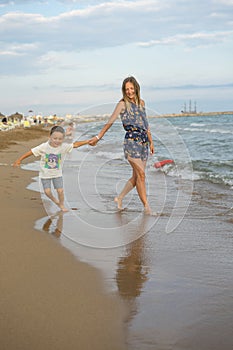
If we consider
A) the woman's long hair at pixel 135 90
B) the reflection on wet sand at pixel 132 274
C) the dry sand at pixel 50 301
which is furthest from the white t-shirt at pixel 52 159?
the reflection on wet sand at pixel 132 274

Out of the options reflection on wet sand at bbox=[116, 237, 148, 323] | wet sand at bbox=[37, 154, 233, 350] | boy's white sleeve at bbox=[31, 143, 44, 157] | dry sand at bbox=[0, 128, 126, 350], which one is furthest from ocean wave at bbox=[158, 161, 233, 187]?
dry sand at bbox=[0, 128, 126, 350]

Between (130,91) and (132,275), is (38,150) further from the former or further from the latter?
(132,275)

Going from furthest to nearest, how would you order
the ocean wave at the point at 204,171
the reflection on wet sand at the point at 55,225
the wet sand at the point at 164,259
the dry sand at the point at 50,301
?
the ocean wave at the point at 204,171, the reflection on wet sand at the point at 55,225, the wet sand at the point at 164,259, the dry sand at the point at 50,301

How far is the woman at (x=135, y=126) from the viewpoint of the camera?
20.6ft

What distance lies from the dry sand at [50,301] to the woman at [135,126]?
207cm

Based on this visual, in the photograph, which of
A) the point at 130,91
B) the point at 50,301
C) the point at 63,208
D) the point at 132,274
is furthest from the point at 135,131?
the point at 50,301

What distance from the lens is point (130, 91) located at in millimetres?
6293

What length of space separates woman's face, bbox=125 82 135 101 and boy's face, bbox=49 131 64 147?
98 centimetres

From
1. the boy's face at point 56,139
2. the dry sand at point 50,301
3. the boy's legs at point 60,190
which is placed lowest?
the dry sand at point 50,301

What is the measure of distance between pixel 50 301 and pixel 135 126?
12.1 feet

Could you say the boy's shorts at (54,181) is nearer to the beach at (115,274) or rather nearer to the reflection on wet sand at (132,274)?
the beach at (115,274)

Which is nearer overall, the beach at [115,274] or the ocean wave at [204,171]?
the beach at [115,274]

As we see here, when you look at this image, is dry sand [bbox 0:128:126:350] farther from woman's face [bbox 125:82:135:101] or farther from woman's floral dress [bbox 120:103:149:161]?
woman's face [bbox 125:82:135:101]

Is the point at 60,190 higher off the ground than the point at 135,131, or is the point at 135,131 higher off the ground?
the point at 135,131
